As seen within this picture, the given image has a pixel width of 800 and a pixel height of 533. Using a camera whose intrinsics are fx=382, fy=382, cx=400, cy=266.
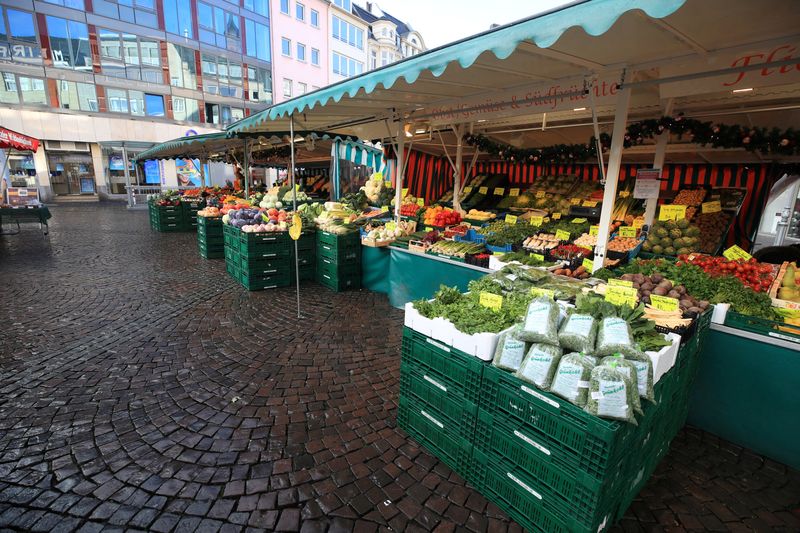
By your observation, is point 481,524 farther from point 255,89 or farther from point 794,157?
point 255,89

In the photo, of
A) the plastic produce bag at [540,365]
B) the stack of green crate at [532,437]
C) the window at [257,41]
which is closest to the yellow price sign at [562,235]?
the stack of green crate at [532,437]

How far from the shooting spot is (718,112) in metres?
5.93

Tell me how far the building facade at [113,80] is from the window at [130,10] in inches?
2.2

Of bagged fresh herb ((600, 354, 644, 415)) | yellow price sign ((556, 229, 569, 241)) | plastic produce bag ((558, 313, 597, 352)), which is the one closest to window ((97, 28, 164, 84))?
yellow price sign ((556, 229, 569, 241))

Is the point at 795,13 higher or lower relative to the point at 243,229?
higher

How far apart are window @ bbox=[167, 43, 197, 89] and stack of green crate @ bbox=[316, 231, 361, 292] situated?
26.5 metres

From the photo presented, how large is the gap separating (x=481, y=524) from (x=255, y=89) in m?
34.5

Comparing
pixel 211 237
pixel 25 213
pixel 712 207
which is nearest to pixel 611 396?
pixel 712 207

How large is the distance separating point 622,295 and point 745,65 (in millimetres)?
2396

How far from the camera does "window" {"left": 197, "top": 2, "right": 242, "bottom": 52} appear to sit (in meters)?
26.9

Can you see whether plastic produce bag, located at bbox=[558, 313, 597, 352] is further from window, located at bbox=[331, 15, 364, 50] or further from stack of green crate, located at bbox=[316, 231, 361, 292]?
window, located at bbox=[331, 15, 364, 50]

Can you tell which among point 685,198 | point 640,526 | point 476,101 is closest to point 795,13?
point 476,101

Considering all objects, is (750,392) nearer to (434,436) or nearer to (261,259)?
(434,436)

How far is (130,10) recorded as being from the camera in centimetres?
2398
